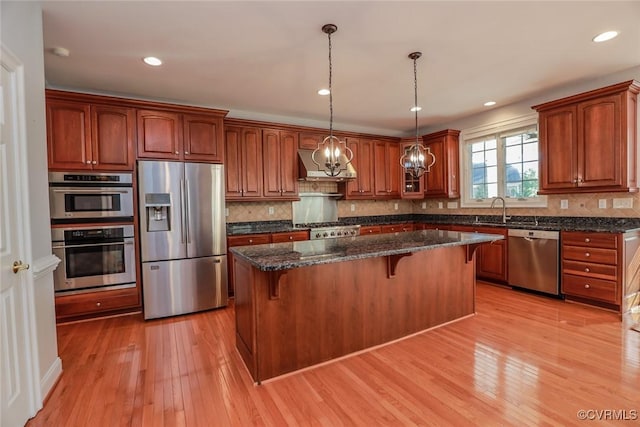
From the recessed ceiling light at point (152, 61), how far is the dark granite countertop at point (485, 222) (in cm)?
203

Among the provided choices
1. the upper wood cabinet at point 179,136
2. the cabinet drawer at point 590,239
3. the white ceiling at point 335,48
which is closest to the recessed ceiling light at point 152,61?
the white ceiling at point 335,48

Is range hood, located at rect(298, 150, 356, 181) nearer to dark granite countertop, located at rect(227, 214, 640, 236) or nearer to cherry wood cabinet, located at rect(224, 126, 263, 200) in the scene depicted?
cherry wood cabinet, located at rect(224, 126, 263, 200)

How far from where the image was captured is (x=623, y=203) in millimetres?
3506

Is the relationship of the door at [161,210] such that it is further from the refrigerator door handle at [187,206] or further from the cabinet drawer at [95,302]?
the cabinet drawer at [95,302]

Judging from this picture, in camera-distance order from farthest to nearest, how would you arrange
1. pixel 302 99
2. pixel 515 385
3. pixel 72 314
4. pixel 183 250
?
pixel 302 99
pixel 183 250
pixel 72 314
pixel 515 385

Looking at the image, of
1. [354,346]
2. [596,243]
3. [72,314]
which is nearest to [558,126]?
[596,243]

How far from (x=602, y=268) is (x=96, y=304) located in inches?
213

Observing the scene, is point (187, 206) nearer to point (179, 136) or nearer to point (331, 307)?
point (179, 136)

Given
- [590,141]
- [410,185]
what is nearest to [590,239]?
[590,141]

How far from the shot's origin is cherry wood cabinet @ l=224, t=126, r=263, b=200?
4258 millimetres

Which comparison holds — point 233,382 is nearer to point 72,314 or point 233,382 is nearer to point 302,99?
point 72,314

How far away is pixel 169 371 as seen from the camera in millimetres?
2293

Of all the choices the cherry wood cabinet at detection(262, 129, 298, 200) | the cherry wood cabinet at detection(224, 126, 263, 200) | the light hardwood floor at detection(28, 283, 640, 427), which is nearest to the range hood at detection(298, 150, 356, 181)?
the cherry wood cabinet at detection(262, 129, 298, 200)

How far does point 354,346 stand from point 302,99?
10.3 feet
